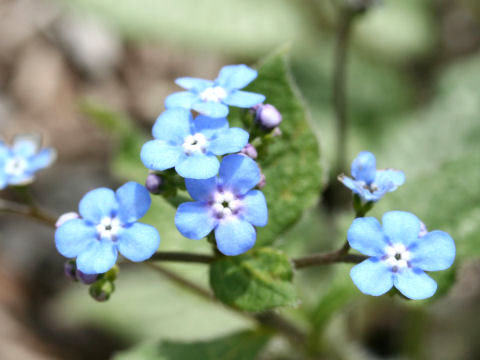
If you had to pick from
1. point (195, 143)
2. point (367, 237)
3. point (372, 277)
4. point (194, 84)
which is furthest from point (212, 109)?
point (372, 277)

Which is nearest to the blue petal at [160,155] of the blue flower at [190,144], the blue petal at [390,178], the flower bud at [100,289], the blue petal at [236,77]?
the blue flower at [190,144]

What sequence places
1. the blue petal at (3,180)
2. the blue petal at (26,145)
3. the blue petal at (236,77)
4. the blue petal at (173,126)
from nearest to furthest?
the blue petal at (173,126) < the blue petal at (236,77) < the blue petal at (3,180) < the blue petal at (26,145)

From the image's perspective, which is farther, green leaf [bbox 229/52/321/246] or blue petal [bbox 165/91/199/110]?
green leaf [bbox 229/52/321/246]

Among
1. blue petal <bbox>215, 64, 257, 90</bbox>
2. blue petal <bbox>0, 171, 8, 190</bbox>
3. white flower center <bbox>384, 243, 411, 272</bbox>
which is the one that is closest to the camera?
white flower center <bbox>384, 243, 411, 272</bbox>

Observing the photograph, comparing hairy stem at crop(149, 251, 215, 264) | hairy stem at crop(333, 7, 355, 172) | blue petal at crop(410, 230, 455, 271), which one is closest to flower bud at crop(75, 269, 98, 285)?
hairy stem at crop(149, 251, 215, 264)

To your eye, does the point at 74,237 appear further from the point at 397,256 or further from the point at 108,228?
the point at 397,256

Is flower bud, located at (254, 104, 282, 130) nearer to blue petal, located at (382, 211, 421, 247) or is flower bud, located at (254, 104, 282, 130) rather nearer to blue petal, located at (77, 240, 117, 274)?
blue petal, located at (382, 211, 421, 247)

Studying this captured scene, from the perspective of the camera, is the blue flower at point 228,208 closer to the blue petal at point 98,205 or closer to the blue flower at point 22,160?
the blue petal at point 98,205
